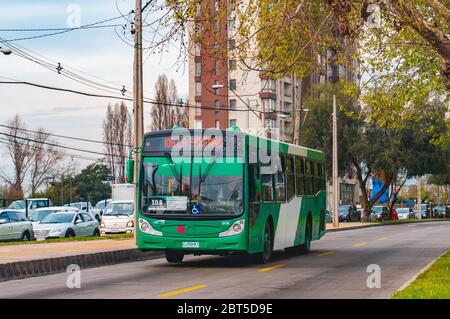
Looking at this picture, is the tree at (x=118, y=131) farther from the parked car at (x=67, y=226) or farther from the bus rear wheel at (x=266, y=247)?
the bus rear wheel at (x=266, y=247)

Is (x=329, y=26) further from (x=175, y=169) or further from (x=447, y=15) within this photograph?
(x=175, y=169)

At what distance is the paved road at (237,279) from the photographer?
51.7 ft

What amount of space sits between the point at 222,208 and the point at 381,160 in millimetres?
51741

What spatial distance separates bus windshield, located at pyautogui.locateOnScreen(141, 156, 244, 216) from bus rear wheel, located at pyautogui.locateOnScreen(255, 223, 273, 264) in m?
1.95

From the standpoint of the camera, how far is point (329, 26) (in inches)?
823

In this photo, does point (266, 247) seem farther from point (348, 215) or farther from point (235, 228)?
point (348, 215)

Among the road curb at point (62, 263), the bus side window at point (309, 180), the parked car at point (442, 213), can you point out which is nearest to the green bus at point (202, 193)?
the road curb at point (62, 263)

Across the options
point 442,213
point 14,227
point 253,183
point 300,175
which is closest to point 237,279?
point 253,183

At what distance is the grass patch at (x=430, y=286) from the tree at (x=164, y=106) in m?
81.8

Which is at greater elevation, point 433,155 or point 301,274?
point 433,155

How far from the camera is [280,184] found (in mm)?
24344

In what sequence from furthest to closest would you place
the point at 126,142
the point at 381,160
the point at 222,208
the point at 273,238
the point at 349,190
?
the point at 349,190 < the point at 126,142 < the point at 381,160 < the point at 273,238 < the point at 222,208
